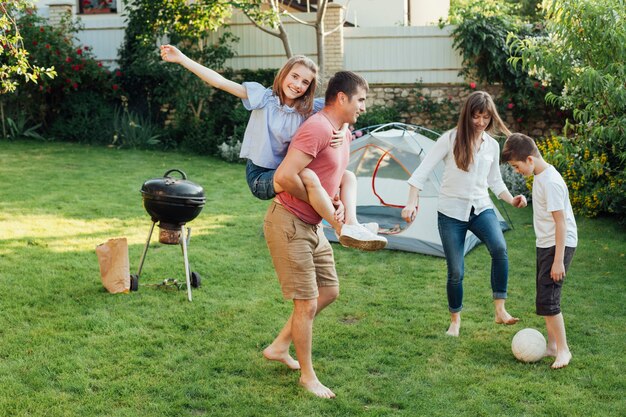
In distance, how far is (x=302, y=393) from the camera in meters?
3.89

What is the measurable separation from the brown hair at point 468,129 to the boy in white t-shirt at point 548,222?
0.31m

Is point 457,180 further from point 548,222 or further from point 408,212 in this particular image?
point 548,222

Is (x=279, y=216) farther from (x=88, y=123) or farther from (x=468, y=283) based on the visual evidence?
(x=88, y=123)

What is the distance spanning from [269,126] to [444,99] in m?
9.24

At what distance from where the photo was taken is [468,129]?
4531 millimetres

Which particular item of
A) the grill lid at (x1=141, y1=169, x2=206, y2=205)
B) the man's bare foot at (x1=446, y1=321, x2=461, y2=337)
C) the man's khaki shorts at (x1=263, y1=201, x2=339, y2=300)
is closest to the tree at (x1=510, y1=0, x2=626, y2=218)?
the man's bare foot at (x1=446, y1=321, x2=461, y2=337)

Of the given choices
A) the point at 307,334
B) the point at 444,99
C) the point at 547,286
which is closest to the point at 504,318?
the point at 547,286

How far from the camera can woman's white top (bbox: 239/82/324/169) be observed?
3754mm

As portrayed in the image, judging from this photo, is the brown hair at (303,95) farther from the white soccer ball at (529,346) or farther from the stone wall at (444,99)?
the stone wall at (444,99)

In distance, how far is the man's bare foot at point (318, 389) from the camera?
3.88 meters

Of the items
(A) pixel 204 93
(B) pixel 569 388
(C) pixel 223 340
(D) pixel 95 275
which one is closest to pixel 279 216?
(C) pixel 223 340

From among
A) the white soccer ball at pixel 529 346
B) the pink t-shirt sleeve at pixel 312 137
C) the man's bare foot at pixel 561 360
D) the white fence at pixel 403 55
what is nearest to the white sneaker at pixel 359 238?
the pink t-shirt sleeve at pixel 312 137

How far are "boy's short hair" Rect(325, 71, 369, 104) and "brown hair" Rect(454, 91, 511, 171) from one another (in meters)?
1.10

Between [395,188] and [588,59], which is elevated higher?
[588,59]
